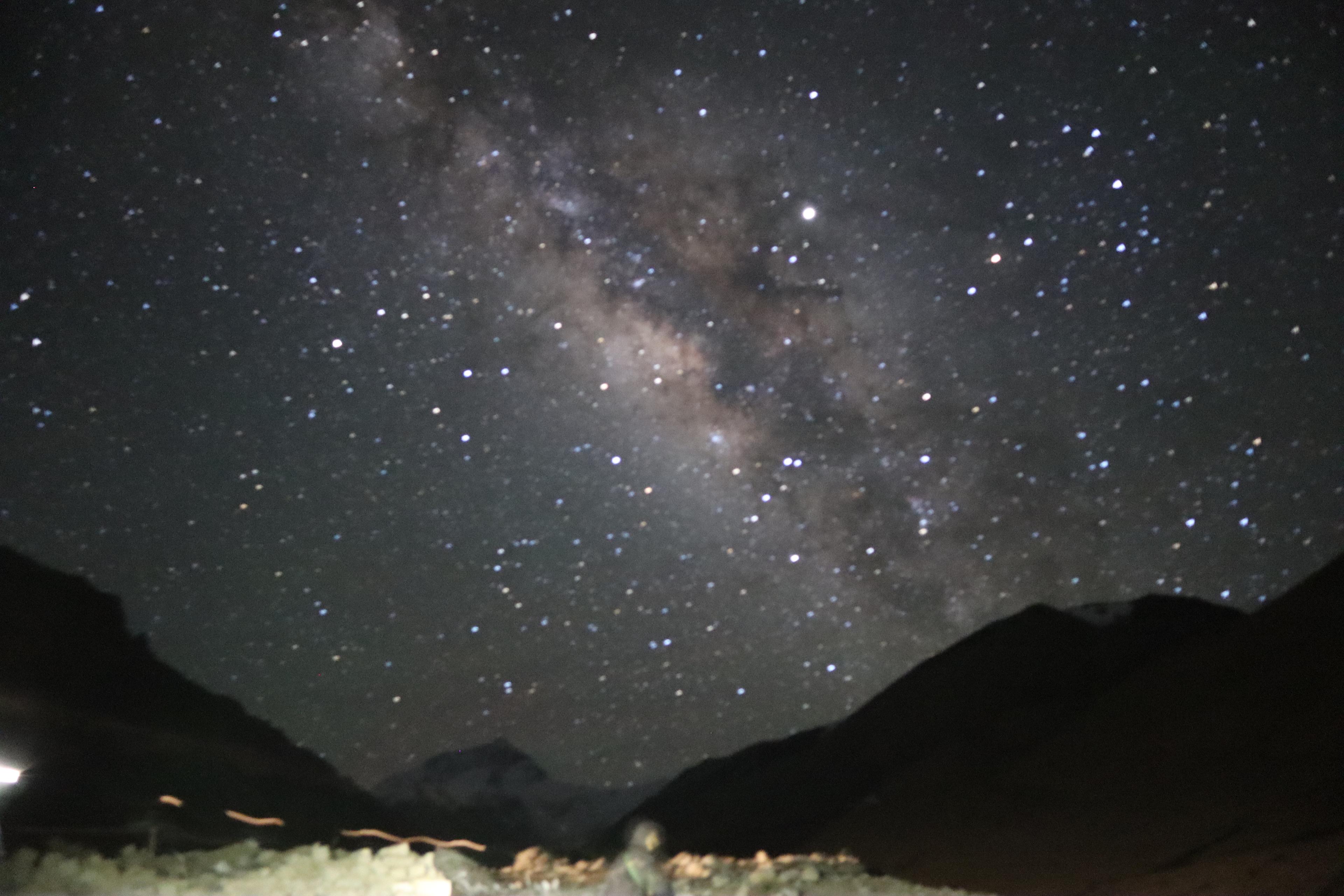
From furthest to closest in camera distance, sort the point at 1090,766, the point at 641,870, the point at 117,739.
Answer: the point at 117,739 → the point at 1090,766 → the point at 641,870

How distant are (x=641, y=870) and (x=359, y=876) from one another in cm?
618

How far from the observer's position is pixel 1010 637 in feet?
269

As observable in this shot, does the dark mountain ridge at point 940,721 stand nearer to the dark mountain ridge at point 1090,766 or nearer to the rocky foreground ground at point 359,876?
the dark mountain ridge at point 1090,766

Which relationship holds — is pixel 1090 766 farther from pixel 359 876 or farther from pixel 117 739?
pixel 117 739

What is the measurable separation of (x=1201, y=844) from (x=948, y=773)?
28754mm

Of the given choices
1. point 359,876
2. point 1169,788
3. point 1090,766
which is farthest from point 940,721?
point 359,876

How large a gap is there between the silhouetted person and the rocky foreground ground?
3.83 m

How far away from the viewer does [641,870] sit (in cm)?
717

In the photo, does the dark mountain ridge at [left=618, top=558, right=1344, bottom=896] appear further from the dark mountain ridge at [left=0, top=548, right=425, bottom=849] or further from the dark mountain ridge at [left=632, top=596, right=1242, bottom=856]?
the dark mountain ridge at [left=0, top=548, right=425, bottom=849]

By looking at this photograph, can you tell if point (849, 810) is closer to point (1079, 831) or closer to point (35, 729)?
point (1079, 831)

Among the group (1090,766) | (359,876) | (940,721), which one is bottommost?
(359,876)

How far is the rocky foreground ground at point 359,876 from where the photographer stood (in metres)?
10.7

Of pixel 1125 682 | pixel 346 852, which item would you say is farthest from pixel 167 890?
pixel 1125 682

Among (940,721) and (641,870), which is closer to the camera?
(641,870)
